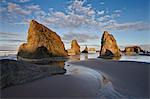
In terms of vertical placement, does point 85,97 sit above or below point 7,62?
below

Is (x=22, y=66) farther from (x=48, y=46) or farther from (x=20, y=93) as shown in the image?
(x=48, y=46)

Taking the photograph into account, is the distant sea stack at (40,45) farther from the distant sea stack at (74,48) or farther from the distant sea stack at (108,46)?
the distant sea stack at (74,48)

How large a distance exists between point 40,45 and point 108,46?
25.2 meters

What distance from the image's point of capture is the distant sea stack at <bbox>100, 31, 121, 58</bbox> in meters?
59.4

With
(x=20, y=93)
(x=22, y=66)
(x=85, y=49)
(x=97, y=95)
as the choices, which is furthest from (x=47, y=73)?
(x=85, y=49)

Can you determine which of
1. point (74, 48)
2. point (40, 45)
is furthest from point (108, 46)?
point (74, 48)

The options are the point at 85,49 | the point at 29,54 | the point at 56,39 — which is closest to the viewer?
the point at 29,54

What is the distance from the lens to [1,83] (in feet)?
27.1

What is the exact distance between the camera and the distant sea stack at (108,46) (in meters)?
59.4

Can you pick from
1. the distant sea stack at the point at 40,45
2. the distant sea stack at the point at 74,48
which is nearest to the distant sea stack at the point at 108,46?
the distant sea stack at the point at 40,45

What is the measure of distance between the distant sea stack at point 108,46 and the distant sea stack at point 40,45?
16.7m

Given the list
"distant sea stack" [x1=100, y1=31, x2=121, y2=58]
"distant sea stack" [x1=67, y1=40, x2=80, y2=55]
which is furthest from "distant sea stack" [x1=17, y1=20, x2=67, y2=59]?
"distant sea stack" [x1=67, y1=40, x2=80, y2=55]

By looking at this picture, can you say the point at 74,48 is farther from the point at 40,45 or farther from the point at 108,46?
the point at 40,45

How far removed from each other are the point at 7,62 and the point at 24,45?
132ft
